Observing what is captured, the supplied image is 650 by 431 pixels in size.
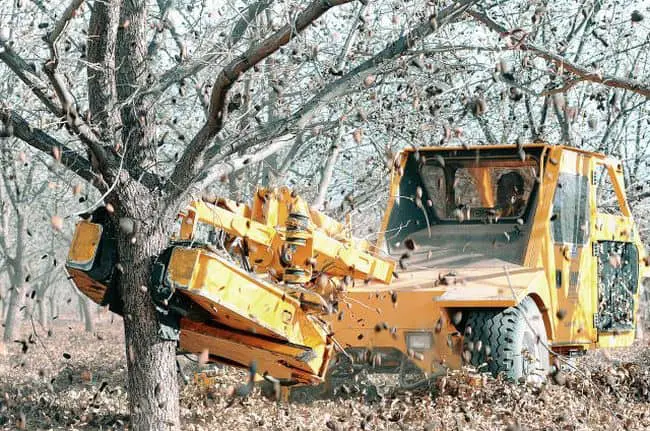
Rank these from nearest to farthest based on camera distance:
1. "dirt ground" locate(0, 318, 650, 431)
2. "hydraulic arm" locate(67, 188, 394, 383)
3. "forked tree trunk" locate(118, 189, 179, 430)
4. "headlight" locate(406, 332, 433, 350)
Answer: "hydraulic arm" locate(67, 188, 394, 383) < "forked tree trunk" locate(118, 189, 179, 430) < "dirt ground" locate(0, 318, 650, 431) < "headlight" locate(406, 332, 433, 350)

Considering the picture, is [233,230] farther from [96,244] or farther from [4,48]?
[4,48]

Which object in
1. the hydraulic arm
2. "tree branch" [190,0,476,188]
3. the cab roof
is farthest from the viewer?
the cab roof

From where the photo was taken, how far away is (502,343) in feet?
26.8

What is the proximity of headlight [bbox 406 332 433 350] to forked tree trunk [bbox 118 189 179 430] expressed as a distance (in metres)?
2.20

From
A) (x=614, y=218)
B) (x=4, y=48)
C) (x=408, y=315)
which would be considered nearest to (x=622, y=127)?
(x=614, y=218)

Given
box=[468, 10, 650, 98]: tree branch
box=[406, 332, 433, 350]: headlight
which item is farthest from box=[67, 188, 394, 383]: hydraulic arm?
box=[468, 10, 650, 98]: tree branch

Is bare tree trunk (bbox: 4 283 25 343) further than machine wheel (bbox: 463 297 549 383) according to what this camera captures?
Yes

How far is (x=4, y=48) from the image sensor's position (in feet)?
21.1

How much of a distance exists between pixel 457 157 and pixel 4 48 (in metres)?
4.79

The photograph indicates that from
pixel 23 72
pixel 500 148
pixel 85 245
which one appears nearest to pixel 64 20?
pixel 23 72

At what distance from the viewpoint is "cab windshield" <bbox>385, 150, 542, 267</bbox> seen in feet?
30.6

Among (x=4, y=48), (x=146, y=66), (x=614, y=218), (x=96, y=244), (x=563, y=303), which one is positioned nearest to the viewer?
(x=4, y=48)

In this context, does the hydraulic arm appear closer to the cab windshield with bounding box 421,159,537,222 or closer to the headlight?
the headlight

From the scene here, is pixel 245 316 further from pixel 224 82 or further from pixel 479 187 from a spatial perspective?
pixel 479 187
